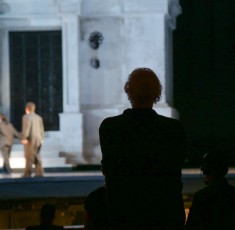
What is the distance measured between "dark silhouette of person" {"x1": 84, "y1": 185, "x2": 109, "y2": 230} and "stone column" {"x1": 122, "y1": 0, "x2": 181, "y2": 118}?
12.9 meters

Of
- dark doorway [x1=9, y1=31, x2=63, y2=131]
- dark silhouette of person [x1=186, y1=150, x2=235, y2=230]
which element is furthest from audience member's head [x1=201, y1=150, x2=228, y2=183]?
dark doorway [x1=9, y1=31, x2=63, y2=131]

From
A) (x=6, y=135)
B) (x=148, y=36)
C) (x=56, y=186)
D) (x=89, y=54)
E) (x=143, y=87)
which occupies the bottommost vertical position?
(x=56, y=186)

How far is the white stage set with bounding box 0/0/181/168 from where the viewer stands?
16.0m

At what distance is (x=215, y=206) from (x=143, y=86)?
29.7 inches

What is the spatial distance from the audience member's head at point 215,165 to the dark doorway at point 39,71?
1344cm

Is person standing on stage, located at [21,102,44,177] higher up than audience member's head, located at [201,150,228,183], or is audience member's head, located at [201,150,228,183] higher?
audience member's head, located at [201,150,228,183]

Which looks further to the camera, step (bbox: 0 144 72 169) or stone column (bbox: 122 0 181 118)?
stone column (bbox: 122 0 181 118)

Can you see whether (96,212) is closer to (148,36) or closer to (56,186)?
(56,186)

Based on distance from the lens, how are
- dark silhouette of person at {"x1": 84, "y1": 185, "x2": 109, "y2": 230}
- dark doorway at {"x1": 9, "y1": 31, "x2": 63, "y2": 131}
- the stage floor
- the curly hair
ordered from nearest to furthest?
the curly hair < dark silhouette of person at {"x1": 84, "y1": 185, "x2": 109, "y2": 230} < the stage floor < dark doorway at {"x1": 9, "y1": 31, "x2": 63, "y2": 131}

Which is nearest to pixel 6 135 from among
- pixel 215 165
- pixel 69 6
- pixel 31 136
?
pixel 31 136

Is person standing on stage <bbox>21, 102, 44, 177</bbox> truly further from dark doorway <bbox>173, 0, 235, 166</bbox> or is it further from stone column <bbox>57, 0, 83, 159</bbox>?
dark doorway <bbox>173, 0, 235, 166</bbox>

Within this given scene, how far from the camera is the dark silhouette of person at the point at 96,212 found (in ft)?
10.1

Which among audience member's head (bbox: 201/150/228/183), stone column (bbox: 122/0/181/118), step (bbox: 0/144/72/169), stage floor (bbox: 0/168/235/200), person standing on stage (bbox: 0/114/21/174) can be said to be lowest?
step (bbox: 0/144/72/169)

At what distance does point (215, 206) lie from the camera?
314 cm
